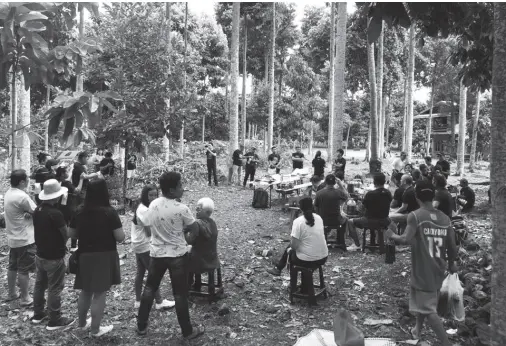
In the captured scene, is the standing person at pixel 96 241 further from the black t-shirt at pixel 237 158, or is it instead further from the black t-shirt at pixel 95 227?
the black t-shirt at pixel 237 158

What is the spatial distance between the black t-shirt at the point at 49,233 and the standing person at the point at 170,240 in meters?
1.16

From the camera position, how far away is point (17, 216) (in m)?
5.53

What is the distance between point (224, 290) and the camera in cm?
630

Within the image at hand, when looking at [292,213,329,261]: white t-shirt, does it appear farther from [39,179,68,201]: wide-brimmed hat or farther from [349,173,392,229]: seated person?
[39,179,68,201]: wide-brimmed hat

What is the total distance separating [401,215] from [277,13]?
917 inches

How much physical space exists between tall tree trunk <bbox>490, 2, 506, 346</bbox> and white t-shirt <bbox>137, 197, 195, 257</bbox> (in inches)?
117

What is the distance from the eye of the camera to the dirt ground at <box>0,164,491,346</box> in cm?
486

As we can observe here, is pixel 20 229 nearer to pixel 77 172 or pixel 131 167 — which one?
pixel 77 172

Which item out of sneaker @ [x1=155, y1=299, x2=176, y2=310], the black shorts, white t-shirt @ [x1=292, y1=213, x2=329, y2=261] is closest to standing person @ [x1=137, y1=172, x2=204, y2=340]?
sneaker @ [x1=155, y1=299, x2=176, y2=310]

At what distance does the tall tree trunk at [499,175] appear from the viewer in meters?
3.43

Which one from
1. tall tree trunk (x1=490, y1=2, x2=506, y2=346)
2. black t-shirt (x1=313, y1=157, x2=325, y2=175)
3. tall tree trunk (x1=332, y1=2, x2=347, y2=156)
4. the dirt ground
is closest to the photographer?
tall tree trunk (x1=490, y1=2, x2=506, y2=346)

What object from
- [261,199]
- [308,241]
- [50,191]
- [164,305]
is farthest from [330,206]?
[50,191]

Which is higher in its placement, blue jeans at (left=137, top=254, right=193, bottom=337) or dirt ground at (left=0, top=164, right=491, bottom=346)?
blue jeans at (left=137, top=254, right=193, bottom=337)

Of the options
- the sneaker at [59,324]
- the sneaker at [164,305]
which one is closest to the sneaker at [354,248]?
the sneaker at [164,305]
